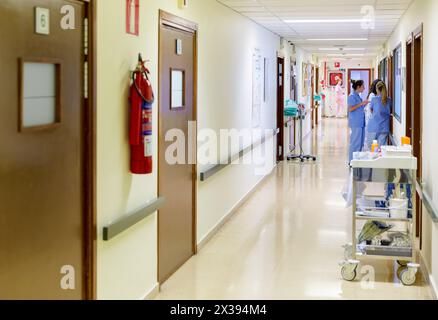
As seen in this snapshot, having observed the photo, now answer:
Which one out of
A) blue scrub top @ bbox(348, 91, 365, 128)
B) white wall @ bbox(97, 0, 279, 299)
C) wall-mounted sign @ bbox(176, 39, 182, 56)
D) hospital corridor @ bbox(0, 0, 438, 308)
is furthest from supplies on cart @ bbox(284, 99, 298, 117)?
wall-mounted sign @ bbox(176, 39, 182, 56)

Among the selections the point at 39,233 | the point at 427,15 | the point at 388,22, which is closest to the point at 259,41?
the point at 388,22

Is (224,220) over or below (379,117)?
below

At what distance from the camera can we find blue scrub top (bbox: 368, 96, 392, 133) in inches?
371

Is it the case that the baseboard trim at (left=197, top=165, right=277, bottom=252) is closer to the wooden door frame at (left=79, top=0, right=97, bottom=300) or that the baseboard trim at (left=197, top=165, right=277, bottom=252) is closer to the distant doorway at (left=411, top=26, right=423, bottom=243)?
the distant doorway at (left=411, top=26, right=423, bottom=243)

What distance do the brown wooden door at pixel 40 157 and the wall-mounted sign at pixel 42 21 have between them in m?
0.03

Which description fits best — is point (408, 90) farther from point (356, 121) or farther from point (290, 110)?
point (290, 110)

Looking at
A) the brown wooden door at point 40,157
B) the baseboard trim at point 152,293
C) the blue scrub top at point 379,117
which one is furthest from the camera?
the blue scrub top at point 379,117

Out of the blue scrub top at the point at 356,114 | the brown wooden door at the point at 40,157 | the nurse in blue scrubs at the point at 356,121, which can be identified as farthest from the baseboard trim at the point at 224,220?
the brown wooden door at the point at 40,157

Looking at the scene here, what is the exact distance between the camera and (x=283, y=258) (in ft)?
19.8

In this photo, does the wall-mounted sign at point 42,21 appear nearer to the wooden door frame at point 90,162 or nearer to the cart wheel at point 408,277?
the wooden door frame at point 90,162

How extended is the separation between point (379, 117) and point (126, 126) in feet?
20.0

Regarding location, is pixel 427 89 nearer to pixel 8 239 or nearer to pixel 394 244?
pixel 394 244

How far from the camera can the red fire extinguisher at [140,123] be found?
4055 millimetres

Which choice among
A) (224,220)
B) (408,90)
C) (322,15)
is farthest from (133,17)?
(322,15)
